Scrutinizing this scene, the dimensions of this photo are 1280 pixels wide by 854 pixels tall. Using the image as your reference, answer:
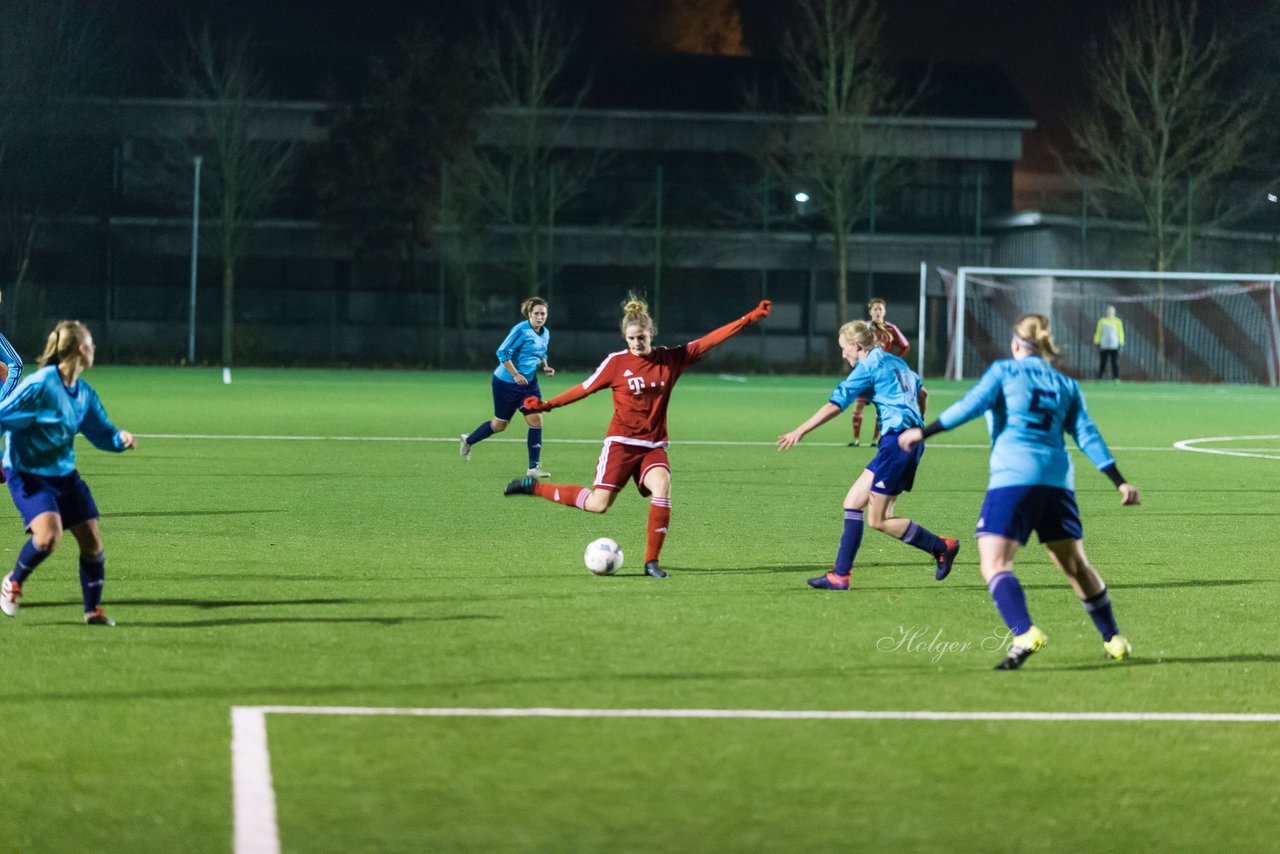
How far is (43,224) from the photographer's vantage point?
5003cm

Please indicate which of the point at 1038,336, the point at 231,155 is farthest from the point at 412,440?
the point at 231,155

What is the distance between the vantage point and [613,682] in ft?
23.4

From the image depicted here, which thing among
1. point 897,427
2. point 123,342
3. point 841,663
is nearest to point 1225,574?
point 897,427

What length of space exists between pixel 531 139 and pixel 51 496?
137 feet

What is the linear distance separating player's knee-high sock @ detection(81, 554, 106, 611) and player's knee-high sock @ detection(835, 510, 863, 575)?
4.17m

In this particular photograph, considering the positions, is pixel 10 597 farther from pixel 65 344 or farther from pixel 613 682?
pixel 613 682

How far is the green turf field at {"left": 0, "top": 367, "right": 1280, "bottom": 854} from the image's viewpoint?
5195 mm

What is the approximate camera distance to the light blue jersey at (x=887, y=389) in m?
10.1

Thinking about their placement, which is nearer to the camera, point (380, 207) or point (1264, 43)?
point (380, 207)

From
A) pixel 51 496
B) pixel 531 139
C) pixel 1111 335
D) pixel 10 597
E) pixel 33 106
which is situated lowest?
pixel 10 597

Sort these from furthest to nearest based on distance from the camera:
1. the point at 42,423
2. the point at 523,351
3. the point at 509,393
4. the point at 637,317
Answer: the point at 509,393, the point at 523,351, the point at 637,317, the point at 42,423

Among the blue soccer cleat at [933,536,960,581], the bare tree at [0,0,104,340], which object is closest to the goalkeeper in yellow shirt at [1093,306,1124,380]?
the bare tree at [0,0,104,340]

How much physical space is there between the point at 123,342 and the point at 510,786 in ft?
152

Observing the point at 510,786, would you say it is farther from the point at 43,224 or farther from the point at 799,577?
the point at 43,224
